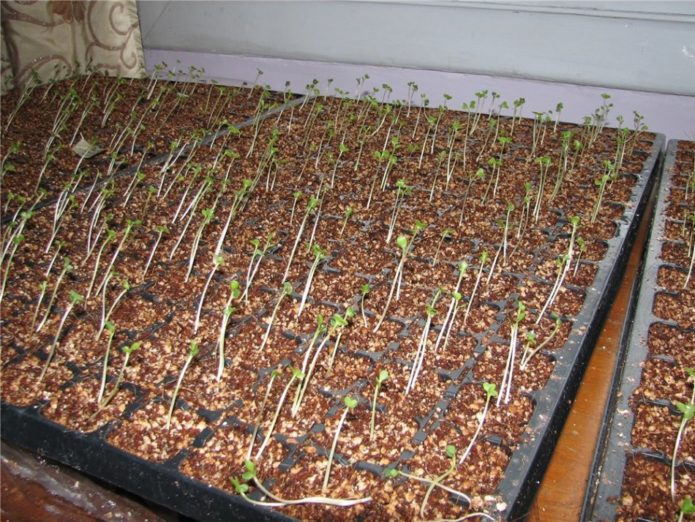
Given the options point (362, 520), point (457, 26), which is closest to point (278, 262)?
point (362, 520)

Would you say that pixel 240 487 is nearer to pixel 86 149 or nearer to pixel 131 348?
pixel 131 348

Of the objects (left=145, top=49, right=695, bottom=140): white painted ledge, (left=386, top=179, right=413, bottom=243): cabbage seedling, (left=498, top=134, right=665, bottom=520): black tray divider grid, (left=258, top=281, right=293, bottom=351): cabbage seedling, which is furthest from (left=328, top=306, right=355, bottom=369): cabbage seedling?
(left=145, top=49, right=695, bottom=140): white painted ledge

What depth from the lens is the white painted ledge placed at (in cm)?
249

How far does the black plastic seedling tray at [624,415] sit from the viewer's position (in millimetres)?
916

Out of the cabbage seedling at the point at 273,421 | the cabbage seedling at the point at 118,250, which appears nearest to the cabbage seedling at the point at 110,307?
the cabbage seedling at the point at 118,250

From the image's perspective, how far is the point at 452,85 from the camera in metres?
2.84

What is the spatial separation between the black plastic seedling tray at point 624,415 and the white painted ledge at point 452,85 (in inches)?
44.9

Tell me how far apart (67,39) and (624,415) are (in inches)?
112

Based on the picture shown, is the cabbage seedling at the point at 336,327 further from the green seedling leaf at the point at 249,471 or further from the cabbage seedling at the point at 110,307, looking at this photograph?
the cabbage seedling at the point at 110,307

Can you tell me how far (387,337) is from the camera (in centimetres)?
126

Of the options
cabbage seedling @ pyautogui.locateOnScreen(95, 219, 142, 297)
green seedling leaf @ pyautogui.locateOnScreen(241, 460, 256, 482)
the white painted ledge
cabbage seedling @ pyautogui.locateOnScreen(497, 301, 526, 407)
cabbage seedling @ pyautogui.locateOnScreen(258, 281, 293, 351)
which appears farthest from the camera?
the white painted ledge

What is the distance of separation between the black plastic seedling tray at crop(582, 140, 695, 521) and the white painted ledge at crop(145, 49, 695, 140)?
114 cm

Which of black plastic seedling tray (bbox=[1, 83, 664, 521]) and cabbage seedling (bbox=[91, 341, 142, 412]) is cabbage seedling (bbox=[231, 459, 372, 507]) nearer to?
black plastic seedling tray (bbox=[1, 83, 664, 521])

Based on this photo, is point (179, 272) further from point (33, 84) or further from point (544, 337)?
point (33, 84)
